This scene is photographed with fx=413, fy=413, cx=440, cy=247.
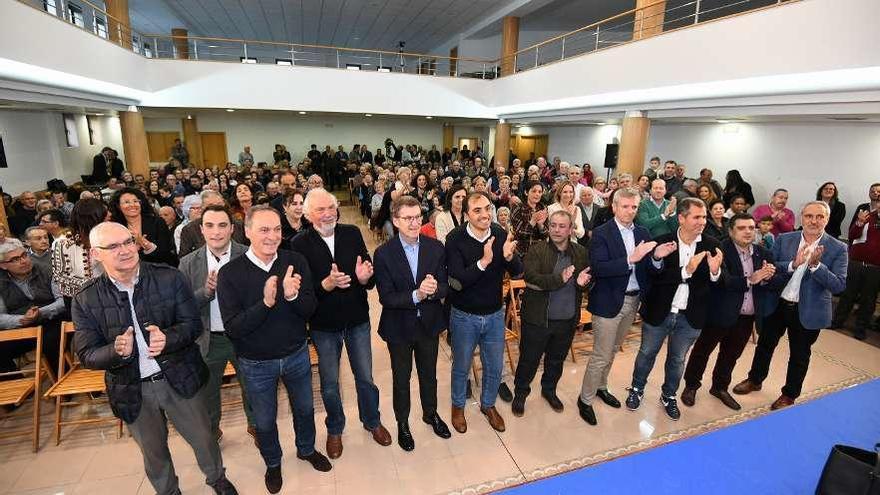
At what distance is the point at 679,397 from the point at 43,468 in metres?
4.74

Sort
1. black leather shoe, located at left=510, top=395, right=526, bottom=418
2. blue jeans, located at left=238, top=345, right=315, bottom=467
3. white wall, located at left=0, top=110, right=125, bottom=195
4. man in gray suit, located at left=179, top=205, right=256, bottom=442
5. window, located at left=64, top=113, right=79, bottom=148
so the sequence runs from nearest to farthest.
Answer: blue jeans, located at left=238, top=345, right=315, bottom=467 < man in gray suit, located at left=179, top=205, right=256, bottom=442 < black leather shoe, located at left=510, top=395, right=526, bottom=418 < white wall, located at left=0, top=110, right=125, bottom=195 < window, located at left=64, top=113, right=79, bottom=148

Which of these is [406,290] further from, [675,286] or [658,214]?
[658,214]

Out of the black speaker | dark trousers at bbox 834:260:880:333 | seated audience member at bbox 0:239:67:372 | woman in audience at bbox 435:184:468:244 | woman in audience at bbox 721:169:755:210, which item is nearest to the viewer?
seated audience member at bbox 0:239:67:372

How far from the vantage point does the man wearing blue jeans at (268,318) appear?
2148mm

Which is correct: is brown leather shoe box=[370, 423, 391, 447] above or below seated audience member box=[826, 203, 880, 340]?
below

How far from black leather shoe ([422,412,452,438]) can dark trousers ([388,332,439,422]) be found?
22 centimetres

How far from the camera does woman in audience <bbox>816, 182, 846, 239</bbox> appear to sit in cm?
566

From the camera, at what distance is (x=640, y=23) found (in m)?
7.79

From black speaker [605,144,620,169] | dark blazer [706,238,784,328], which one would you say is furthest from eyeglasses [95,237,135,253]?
black speaker [605,144,620,169]

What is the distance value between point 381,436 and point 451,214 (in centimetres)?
221

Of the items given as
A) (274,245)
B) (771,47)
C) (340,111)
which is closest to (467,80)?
(340,111)

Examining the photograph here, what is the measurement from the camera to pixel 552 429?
312cm

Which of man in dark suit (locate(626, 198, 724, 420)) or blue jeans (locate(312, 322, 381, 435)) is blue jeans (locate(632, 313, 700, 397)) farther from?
blue jeans (locate(312, 322, 381, 435))

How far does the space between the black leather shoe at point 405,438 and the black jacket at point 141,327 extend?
4.35 feet
